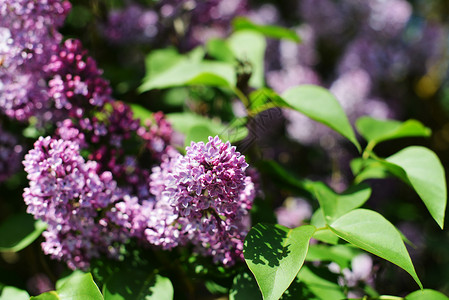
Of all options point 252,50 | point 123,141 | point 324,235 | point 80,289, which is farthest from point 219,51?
point 80,289

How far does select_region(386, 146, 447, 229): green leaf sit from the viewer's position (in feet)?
2.49

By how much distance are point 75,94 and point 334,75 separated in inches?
44.9

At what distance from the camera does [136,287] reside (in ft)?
2.55

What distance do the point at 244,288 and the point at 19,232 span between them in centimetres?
48

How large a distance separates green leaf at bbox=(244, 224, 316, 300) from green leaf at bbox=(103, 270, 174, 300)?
188 millimetres

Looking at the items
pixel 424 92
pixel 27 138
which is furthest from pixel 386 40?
pixel 27 138

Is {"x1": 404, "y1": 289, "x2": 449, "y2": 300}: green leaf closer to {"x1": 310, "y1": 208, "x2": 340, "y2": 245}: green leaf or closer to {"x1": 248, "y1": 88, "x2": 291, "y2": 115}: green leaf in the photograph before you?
{"x1": 310, "y1": 208, "x2": 340, "y2": 245}: green leaf

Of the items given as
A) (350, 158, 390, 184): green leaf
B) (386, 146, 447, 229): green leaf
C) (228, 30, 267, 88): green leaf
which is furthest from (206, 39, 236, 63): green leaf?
(386, 146, 447, 229): green leaf

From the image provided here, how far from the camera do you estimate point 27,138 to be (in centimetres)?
105

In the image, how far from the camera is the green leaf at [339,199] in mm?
810

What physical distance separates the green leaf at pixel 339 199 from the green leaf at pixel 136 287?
0.31 m

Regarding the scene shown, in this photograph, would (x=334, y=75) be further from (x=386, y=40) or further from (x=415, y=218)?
(x=415, y=218)

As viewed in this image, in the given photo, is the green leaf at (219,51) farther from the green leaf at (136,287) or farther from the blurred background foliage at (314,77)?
the green leaf at (136,287)

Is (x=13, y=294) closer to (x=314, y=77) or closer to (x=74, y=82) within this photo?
(x=74, y=82)
